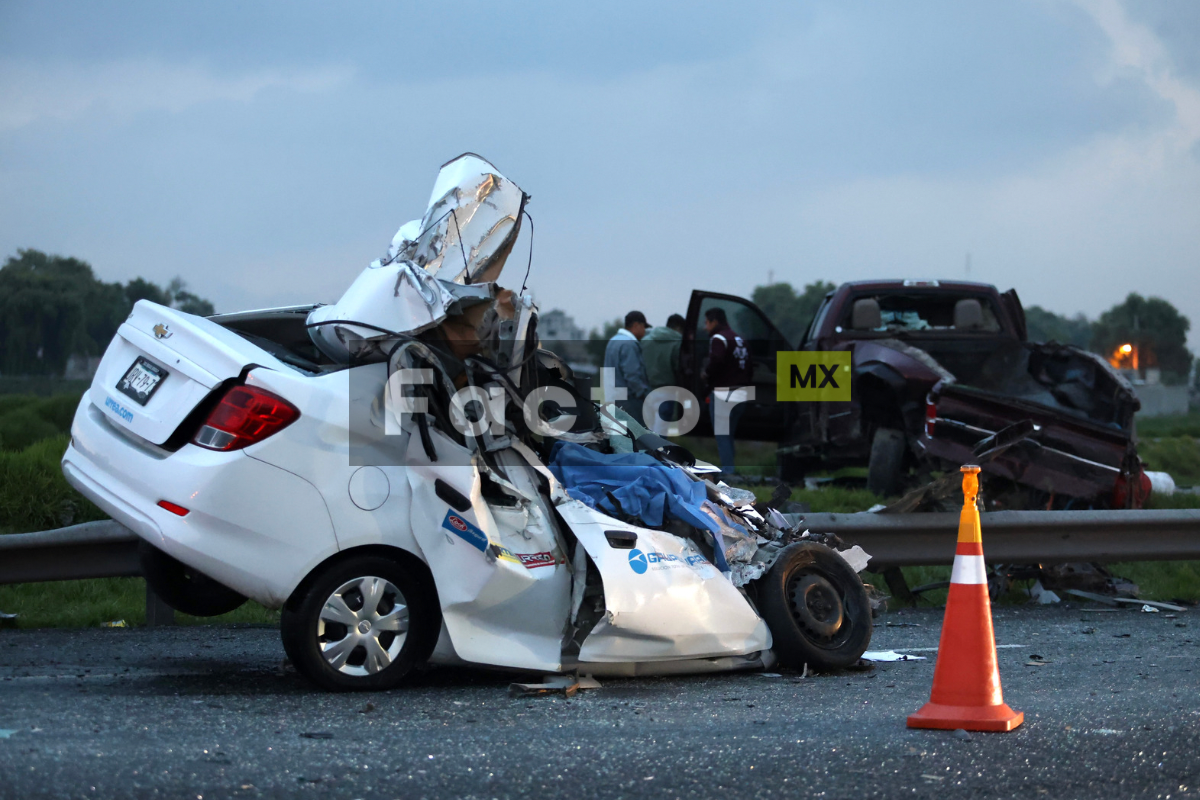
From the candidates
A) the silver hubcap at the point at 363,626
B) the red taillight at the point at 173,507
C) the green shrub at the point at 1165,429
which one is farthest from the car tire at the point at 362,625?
the green shrub at the point at 1165,429

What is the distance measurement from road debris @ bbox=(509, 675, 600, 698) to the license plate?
5.71ft

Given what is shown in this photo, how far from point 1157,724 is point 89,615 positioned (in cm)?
544

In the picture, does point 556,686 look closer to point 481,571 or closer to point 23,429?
point 481,571

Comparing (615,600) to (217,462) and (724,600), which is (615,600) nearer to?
(724,600)

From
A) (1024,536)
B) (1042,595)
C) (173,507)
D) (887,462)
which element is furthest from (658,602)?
(887,462)

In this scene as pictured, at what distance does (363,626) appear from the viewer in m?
4.44

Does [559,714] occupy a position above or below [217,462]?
below

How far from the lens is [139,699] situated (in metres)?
4.26

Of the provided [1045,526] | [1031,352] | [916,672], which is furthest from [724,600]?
[1031,352]

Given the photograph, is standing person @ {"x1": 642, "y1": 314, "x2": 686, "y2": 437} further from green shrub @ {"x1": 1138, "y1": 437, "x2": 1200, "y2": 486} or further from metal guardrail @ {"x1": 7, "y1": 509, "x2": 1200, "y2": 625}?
green shrub @ {"x1": 1138, "y1": 437, "x2": 1200, "y2": 486}

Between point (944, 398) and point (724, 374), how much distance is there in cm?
251

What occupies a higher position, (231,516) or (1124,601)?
(231,516)

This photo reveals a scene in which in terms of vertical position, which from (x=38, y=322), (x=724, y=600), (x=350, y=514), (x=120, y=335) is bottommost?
(x=724, y=600)

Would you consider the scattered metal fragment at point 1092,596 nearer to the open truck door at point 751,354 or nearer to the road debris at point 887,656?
the road debris at point 887,656
